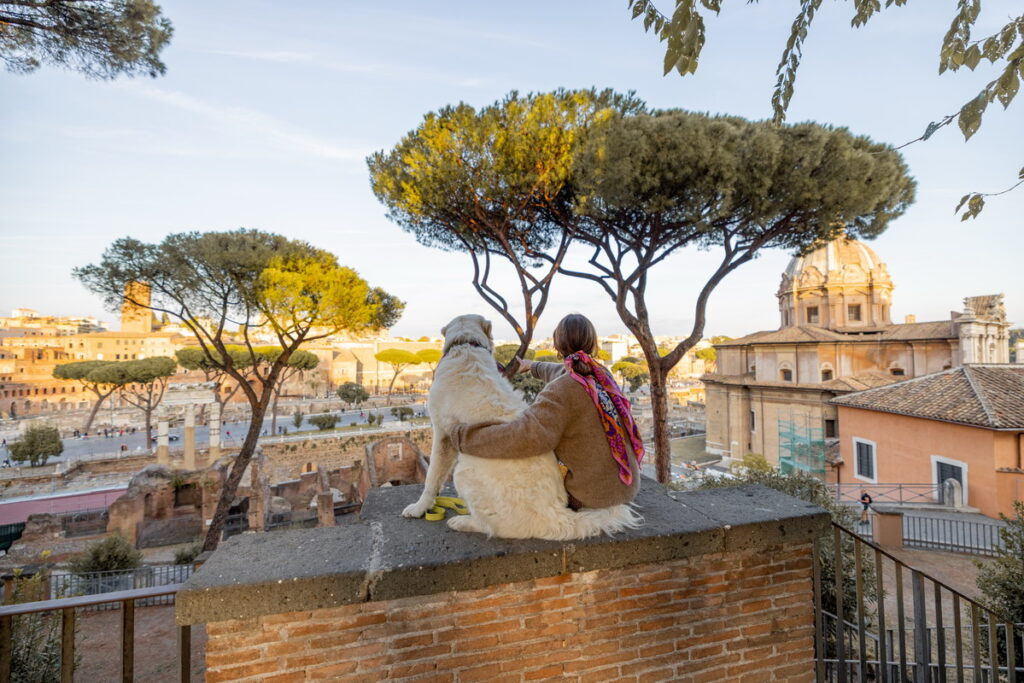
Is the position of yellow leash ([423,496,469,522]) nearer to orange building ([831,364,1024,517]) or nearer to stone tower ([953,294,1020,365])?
orange building ([831,364,1024,517])

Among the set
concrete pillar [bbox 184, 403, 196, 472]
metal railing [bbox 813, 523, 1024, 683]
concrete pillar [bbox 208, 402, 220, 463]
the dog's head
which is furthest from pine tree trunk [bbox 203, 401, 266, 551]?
concrete pillar [bbox 208, 402, 220, 463]

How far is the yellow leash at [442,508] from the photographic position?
1968 mm

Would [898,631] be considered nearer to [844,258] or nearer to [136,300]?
[136,300]

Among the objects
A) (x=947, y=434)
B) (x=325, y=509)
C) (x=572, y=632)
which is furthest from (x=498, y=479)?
(x=947, y=434)

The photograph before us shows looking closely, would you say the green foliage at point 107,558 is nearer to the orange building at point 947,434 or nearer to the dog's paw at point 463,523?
the dog's paw at point 463,523

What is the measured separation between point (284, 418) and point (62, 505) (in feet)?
71.4

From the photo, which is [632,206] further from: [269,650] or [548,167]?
[269,650]

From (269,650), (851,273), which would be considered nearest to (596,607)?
(269,650)

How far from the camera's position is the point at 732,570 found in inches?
72.6

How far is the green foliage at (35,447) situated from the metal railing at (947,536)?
25755 millimetres

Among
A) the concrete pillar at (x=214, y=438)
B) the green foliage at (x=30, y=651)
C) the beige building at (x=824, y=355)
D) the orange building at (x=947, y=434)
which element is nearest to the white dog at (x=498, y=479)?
the green foliage at (x=30, y=651)

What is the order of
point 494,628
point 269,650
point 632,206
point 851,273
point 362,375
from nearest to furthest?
point 269,650
point 494,628
point 632,206
point 851,273
point 362,375

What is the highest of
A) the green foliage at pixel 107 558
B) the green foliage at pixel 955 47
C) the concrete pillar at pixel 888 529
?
the green foliage at pixel 955 47

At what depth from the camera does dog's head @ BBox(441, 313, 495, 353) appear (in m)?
1.92
